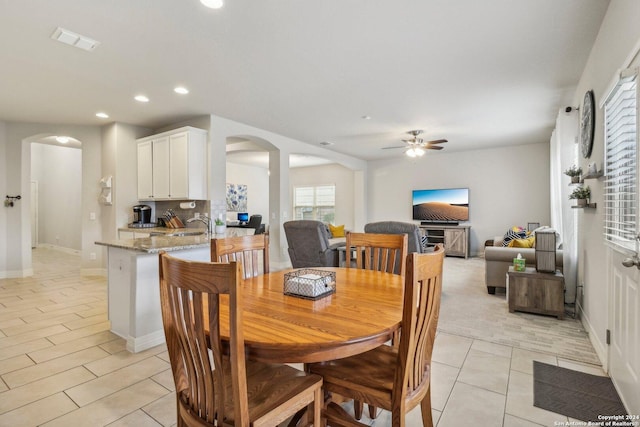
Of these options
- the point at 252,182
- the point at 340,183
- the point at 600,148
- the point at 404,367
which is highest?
the point at 252,182

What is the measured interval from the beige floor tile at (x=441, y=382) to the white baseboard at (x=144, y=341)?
227 cm

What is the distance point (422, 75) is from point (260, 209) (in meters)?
8.50

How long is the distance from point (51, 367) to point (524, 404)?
3236 millimetres

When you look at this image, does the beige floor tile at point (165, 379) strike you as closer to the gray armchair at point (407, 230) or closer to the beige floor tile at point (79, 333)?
the beige floor tile at point (79, 333)

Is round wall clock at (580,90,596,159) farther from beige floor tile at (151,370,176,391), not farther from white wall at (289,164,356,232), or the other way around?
white wall at (289,164,356,232)

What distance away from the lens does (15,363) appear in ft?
7.92

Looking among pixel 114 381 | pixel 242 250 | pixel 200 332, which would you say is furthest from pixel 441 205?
pixel 200 332

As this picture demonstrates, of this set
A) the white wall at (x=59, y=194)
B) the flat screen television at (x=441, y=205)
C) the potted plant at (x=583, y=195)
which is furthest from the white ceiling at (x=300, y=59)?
the white wall at (x=59, y=194)

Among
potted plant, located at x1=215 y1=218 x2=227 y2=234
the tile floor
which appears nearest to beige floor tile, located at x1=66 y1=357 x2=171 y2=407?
the tile floor

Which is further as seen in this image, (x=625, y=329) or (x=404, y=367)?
(x=625, y=329)

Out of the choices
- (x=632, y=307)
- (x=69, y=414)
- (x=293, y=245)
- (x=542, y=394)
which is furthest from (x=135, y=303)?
(x=632, y=307)

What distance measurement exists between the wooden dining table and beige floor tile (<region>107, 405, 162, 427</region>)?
90 cm

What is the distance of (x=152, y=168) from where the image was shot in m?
5.14

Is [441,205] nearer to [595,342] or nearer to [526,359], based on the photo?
[595,342]
